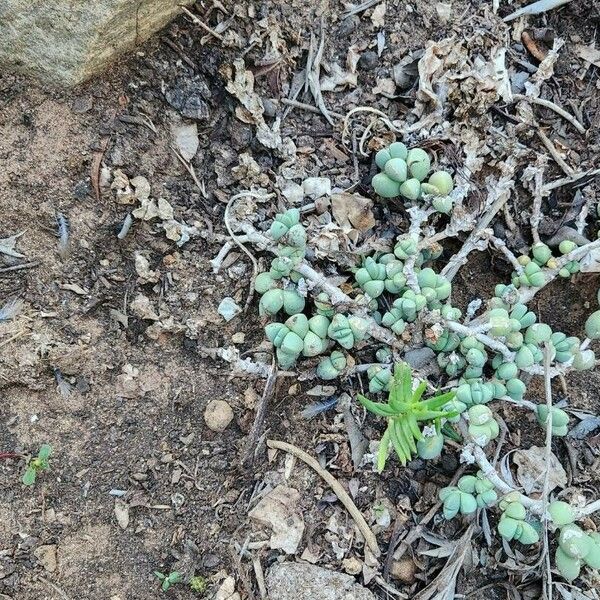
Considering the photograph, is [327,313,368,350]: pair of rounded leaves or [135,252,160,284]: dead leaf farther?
[135,252,160,284]: dead leaf

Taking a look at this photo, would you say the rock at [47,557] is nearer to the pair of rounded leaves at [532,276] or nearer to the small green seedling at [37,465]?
the small green seedling at [37,465]

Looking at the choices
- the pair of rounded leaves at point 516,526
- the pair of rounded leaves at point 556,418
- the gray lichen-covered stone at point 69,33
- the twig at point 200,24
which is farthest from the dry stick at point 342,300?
the gray lichen-covered stone at point 69,33

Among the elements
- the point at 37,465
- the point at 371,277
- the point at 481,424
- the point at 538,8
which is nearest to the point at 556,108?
the point at 538,8

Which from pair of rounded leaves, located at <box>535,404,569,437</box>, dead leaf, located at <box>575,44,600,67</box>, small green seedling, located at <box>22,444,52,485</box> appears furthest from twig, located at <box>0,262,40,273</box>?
dead leaf, located at <box>575,44,600,67</box>

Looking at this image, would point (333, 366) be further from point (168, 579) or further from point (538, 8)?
point (538, 8)

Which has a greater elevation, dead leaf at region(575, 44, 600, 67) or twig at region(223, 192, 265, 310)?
dead leaf at region(575, 44, 600, 67)

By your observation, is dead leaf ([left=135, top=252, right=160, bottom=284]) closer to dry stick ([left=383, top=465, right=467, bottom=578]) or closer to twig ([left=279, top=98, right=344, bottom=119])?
twig ([left=279, top=98, right=344, bottom=119])
